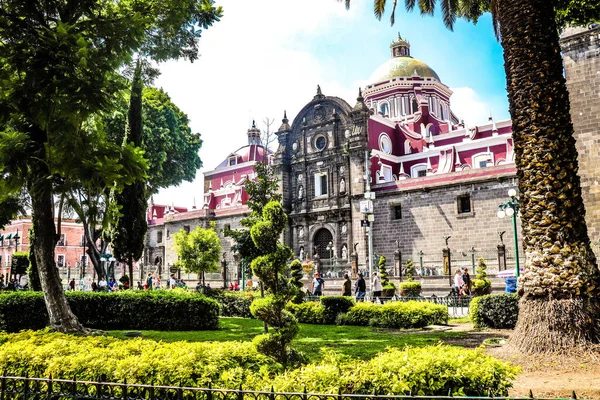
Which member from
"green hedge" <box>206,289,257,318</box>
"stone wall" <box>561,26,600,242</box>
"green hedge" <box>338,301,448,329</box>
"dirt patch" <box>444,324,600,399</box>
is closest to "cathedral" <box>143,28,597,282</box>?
"stone wall" <box>561,26,600,242</box>

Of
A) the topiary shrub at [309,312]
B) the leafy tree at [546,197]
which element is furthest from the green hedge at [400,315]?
the leafy tree at [546,197]

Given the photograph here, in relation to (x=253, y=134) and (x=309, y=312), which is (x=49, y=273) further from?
(x=253, y=134)

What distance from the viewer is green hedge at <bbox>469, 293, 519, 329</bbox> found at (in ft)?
38.7

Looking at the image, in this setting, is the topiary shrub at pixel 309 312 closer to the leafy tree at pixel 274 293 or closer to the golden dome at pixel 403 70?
the leafy tree at pixel 274 293

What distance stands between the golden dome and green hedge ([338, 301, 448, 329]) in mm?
35488

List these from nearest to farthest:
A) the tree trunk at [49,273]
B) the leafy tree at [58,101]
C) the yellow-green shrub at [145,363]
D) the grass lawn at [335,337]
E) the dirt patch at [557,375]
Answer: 1. the yellow-green shrub at [145,363]
2. the dirt patch at [557,375]
3. the leafy tree at [58,101]
4. the grass lawn at [335,337]
5. the tree trunk at [49,273]

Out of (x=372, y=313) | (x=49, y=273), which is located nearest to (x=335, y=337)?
(x=372, y=313)

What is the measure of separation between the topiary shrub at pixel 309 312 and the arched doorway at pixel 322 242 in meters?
18.2

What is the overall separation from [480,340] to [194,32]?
34.6ft

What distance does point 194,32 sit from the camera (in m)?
13.4

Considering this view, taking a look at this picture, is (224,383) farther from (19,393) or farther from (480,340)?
(480,340)

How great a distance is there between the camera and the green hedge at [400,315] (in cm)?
1347

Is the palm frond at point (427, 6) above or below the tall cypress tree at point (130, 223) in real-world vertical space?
above

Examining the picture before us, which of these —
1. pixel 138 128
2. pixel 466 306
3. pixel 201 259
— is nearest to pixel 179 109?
pixel 201 259
